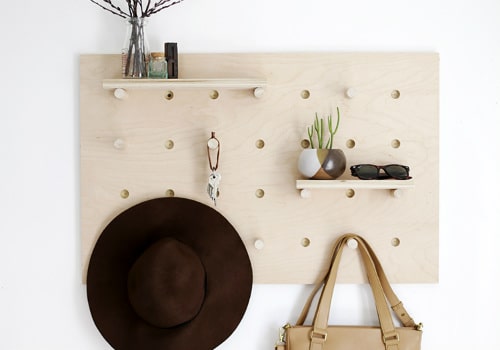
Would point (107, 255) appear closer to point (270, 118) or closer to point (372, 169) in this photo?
point (270, 118)

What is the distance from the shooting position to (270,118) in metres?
1.32

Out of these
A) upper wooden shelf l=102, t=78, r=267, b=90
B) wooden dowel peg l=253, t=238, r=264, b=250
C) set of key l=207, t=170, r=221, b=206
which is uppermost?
upper wooden shelf l=102, t=78, r=267, b=90

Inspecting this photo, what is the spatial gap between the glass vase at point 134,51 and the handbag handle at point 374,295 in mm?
638

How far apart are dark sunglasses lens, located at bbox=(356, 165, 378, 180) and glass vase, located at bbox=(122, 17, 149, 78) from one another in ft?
1.79

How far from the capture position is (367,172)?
4.01 feet

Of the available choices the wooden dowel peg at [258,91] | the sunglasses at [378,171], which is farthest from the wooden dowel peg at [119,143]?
the sunglasses at [378,171]

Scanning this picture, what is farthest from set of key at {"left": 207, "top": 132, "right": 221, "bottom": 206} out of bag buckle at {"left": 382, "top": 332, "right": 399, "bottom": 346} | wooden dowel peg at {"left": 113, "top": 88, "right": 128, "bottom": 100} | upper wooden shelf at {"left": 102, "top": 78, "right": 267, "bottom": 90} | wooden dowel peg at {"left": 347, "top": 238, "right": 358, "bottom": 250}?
bag buckle at {"left": 382, "top": 332, "right": 399, "bottom": 346}

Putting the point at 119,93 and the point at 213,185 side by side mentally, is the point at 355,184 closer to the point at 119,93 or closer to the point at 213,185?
the point at 213,185

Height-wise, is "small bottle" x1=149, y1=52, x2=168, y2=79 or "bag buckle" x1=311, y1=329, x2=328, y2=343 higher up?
"small bottle" x1=149, y1=52, x2=168, y2=79

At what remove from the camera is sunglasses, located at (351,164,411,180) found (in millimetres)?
1220

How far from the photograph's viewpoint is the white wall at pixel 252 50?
4.38 feet

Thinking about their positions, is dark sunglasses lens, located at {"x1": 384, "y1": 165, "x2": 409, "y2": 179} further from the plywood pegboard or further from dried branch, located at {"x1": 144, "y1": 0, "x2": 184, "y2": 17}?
dried branch, located at {"x1": 144, "y1": 0, "x2": 184, "y2": 17}

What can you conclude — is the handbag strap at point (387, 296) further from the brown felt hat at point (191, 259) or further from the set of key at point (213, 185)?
the set of key at point (213, 185)

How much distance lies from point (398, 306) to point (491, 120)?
524mm
